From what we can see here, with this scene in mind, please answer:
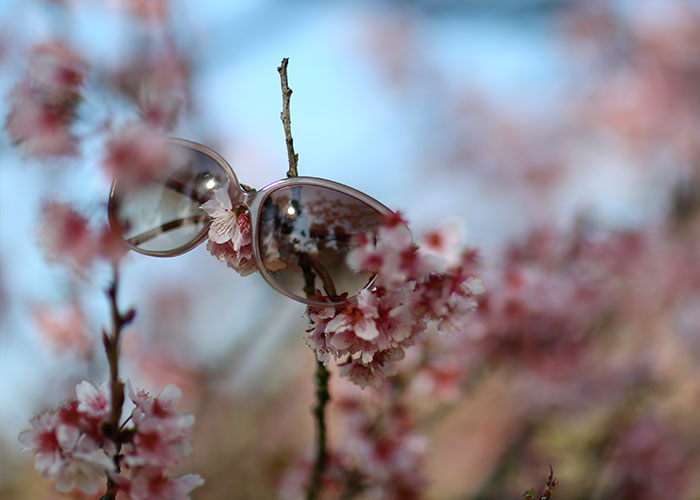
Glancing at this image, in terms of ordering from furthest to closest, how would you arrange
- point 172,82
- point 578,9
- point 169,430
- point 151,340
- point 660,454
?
point 578,9 → point 151,340 → point 172,82 → point 660,454 → point 169,430

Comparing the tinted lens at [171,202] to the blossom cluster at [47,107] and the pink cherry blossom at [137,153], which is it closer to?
the pink cherry blossom at [137,153]

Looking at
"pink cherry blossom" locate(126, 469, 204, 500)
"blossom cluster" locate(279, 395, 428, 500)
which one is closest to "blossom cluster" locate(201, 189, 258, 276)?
"pink cherry blossom" locate(126, 469, 204, 500)

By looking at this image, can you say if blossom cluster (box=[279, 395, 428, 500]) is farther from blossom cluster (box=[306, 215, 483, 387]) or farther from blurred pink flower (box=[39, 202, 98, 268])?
blurred pink flower (box=[39, 202, 98, 268])

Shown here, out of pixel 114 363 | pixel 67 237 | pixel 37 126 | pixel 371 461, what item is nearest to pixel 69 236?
pixel 67 237

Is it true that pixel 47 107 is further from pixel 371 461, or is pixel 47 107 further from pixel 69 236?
pixel 371 461

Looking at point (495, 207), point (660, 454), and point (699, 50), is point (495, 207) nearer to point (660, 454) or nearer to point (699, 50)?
point (699, 50)

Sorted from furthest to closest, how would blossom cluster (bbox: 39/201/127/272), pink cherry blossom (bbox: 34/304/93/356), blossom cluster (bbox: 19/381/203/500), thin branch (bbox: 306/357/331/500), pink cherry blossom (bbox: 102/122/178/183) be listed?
pink cherry blossom (bbox: 34/304/93/356) → blossom cluster (bbox: 39/201/127/272) → pink cherry blossom (bbox: 102/122/178/183) → thin branch (bbox: 306/357/331/500) → blossom cluster (bbox: 19/381/203/500)

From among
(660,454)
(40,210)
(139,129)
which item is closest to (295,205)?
(139,129)
